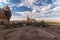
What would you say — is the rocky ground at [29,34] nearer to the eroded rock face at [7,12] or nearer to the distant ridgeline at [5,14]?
the distant ridgeline at [5,14]

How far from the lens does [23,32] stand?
7.89 meters

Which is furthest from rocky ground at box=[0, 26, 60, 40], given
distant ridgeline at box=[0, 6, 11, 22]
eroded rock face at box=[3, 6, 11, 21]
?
eroded rock face at box=[3, 6, 11, 21]

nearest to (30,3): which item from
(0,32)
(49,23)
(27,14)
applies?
(27,14)

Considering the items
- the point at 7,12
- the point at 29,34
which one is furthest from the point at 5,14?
the point at 29,34

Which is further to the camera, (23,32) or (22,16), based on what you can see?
(22,16)

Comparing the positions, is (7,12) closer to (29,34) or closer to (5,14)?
(5,14)

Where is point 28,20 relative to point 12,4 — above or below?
below

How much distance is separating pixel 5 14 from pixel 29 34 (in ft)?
4.57

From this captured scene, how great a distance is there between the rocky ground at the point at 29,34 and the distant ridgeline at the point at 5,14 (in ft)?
1.92

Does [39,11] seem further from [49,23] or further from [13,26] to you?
[13,26]

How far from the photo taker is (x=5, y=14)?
28.0ft

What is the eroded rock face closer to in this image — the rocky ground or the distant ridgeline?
the distant ridgeline

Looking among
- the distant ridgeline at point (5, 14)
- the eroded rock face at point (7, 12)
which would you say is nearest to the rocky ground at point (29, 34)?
the distant ridgeline at point (5, 14)

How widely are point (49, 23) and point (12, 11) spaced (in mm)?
1576
